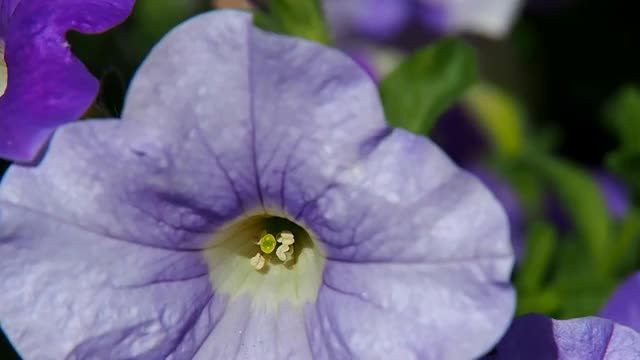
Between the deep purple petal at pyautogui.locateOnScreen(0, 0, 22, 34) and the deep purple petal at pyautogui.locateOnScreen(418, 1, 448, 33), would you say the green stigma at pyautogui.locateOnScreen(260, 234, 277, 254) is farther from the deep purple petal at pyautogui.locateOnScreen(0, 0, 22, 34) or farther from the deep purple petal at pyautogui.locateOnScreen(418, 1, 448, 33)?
the deep purple petal at pyautogui.locateOnScreen(418, 1, 448, 33)

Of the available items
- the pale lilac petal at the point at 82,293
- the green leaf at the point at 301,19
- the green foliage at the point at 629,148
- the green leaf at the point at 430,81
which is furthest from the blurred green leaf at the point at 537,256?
the pale lilac petal at the point at 82,293

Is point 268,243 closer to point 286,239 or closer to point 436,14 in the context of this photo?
point 286,239

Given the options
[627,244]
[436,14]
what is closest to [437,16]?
[436,14]

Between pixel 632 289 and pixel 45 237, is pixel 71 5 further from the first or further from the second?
pixel 632 289

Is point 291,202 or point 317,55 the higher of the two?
point 317,55

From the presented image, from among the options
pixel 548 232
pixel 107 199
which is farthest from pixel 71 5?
pixel 548 232

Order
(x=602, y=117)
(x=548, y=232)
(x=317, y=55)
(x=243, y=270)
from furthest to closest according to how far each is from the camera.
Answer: (x=602, y=117) < (x=548, y=232) < (x=243, y=270) < (x=317, y=55)
